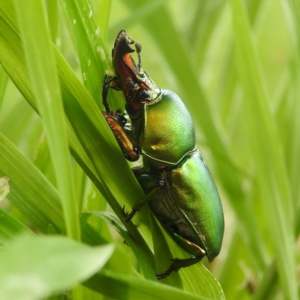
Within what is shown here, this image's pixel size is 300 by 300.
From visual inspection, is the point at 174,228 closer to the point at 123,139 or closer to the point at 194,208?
the point at 194,208

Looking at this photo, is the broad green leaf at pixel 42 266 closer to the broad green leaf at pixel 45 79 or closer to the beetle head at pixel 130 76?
the broad green leaf at pixel 45 79

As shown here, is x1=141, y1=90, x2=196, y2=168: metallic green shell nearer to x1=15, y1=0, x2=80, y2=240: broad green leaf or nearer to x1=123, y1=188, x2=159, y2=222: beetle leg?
x1=123, y1=188, x2=159, y2=222: beetle leg

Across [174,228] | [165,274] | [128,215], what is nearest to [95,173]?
[128,215]

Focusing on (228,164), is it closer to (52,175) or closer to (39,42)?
(52,175)

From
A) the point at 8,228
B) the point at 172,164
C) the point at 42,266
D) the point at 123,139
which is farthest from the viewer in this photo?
the point at 172,164

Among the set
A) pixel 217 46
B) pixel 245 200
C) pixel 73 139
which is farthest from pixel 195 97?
pixel 217 46

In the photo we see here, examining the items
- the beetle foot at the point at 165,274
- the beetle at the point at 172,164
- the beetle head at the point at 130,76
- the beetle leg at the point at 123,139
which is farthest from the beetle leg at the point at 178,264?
the beetle head at the point at 130,76
